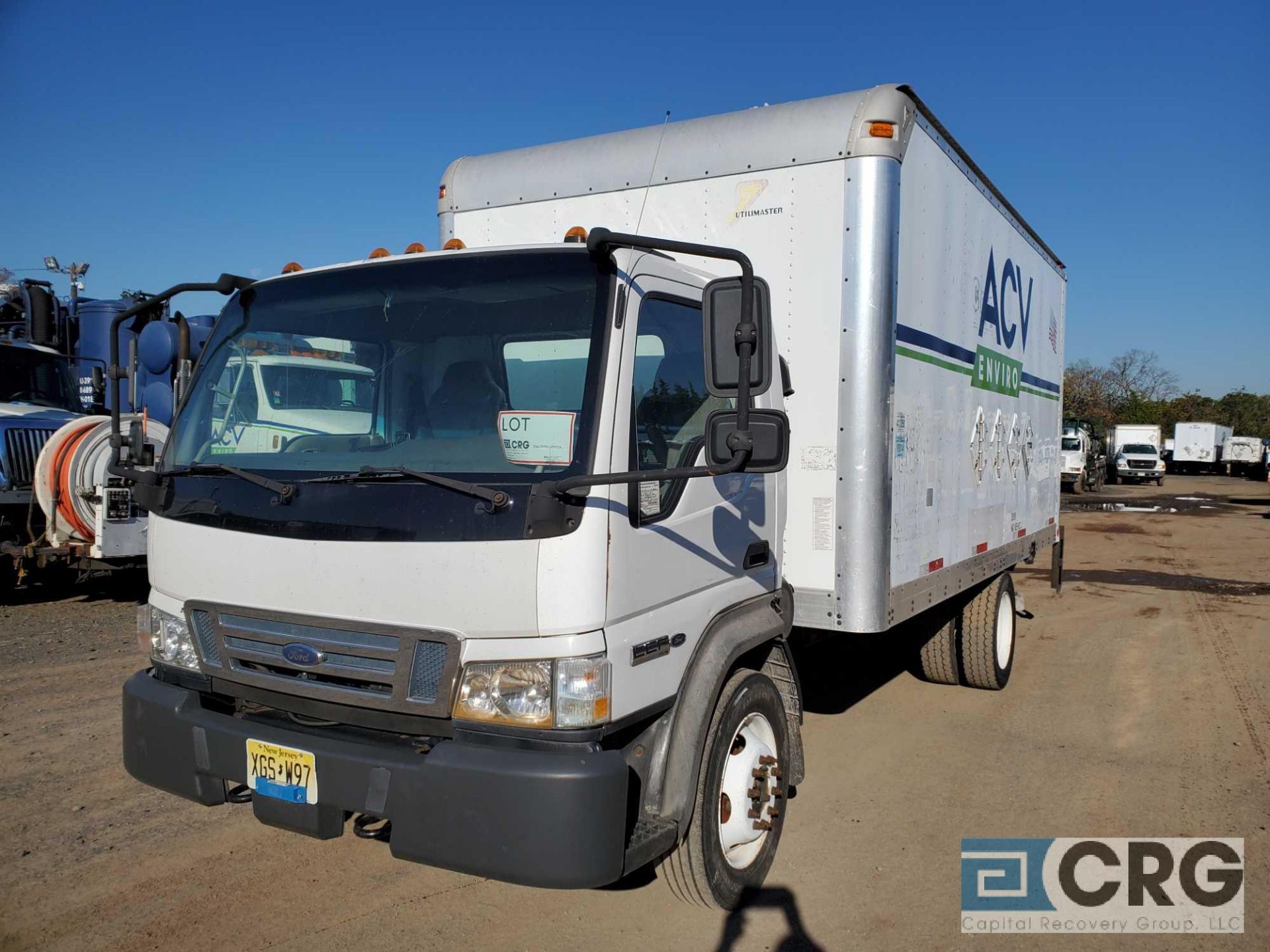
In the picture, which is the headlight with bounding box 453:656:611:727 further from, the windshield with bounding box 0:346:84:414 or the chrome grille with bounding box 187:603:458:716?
the windshield with bounding box 0:346:84:414

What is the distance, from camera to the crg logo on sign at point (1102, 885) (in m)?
3.76

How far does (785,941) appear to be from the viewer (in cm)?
349

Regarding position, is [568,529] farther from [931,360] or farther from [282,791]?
[931,360]

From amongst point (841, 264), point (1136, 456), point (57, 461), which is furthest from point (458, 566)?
point (1136, 456)

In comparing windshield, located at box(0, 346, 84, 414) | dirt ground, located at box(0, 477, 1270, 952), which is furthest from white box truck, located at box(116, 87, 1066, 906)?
windshield, located at box(0, 346, 84, 414)

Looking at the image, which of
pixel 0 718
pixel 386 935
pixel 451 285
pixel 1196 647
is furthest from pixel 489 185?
pixel 1196 647

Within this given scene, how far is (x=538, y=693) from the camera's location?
2.72 meters

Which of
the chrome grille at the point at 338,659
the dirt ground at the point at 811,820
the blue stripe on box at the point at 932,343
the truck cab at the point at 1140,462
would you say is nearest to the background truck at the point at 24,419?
the dirt ground at the point at 811,820

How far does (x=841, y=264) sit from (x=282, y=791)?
308cm

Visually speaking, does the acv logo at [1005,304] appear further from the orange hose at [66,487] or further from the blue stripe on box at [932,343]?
the orange hose at [66,487]

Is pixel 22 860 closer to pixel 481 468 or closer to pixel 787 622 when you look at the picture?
pixel 481 468

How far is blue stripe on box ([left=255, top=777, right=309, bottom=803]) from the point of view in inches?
113

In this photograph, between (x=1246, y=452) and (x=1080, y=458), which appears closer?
(x=1080, y=458)

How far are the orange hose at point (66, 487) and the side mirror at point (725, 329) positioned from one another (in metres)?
8.00
